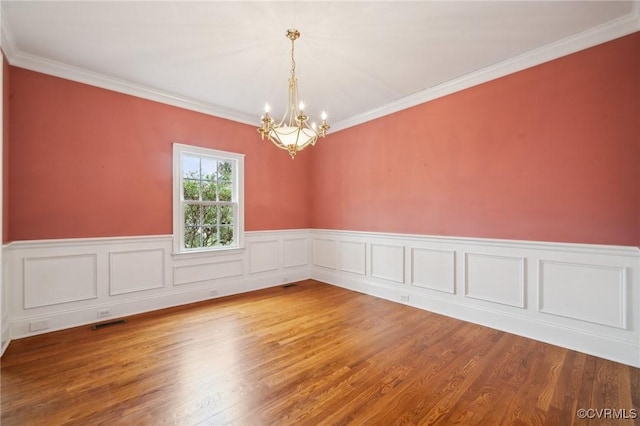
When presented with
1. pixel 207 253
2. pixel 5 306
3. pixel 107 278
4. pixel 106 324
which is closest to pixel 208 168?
pixel 207 253

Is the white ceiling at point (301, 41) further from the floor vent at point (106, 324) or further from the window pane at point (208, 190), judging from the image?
the floor vent at point (106, 324)

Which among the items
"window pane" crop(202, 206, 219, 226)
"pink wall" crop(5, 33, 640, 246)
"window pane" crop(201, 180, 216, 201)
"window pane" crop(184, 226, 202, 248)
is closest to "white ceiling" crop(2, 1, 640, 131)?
"pink wall" crop(5, 33, 640, 246)

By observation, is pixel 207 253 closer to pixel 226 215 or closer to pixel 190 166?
pixel 226 215

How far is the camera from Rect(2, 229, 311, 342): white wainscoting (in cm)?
289

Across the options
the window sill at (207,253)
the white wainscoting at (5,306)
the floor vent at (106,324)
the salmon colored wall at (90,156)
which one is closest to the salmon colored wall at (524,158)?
the window sill at (207,253)

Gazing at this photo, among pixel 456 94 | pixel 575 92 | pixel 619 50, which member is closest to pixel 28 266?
pixel 456 94

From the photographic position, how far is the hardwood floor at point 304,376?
1.80 m

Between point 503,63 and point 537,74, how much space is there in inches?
13.9

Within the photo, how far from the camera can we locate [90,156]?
10.7 feet

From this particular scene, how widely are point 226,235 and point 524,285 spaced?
3946 mm

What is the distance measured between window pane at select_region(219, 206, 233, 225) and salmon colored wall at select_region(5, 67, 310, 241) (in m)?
0.76

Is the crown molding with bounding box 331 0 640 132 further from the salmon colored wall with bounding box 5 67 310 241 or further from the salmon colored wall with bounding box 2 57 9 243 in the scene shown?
the salmon colored wall with bounding box 2 57 9 243

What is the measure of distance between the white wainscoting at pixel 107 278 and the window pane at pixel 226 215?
39cm

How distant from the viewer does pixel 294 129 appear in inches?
99.0
